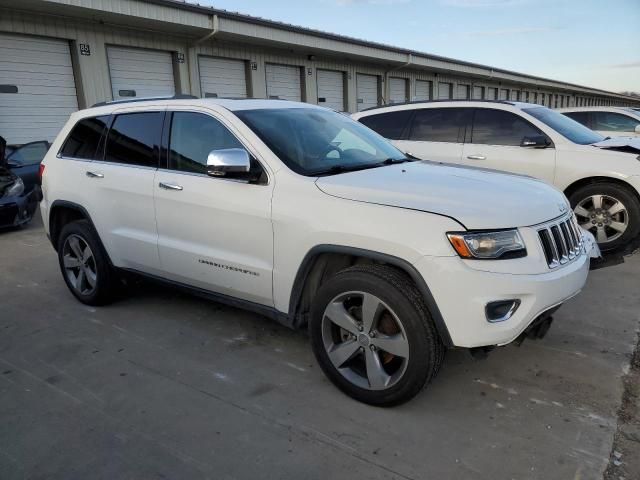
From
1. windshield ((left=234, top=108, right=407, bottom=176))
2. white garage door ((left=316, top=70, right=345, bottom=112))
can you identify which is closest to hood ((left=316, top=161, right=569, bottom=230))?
windshield ((left=234, top=108, right=407, bottom=176))

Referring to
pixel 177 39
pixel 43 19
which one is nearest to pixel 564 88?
pixel 177 39

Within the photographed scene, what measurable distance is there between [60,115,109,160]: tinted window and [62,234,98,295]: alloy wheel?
29.6 inches

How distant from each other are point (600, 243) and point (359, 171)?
4.19 m

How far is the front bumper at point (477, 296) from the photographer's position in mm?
2547

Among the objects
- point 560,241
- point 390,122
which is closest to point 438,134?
point 390,122

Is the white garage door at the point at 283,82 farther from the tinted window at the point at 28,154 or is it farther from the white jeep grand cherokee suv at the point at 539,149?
the white jeep grand cherokee suv at the point at 539,149

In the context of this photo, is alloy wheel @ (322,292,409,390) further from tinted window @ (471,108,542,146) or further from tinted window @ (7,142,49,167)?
tinted window @ (7,142,49,167)

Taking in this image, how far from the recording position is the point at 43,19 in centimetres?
1135

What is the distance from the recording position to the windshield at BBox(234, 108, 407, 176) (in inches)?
133

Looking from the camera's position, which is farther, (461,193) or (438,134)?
(438,134)

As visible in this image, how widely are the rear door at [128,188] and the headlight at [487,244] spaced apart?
7.79ft

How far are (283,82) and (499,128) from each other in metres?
12.3

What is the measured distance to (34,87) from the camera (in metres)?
11.6

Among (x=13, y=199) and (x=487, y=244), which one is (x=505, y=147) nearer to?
(x=487, y=244)
